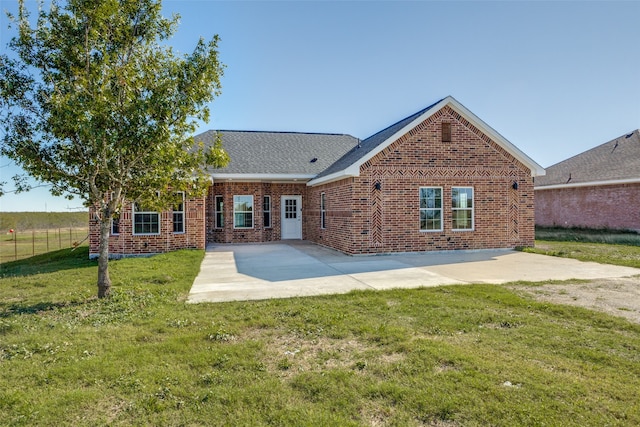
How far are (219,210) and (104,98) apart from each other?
12.0 meters

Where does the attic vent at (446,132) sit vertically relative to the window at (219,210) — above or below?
above

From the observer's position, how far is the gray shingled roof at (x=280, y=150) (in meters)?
18.1

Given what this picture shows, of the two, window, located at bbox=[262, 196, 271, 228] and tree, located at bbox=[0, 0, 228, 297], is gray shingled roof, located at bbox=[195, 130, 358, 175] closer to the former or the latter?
window, located at bbox=[262, 196, 271, 228]

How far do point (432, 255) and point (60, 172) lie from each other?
1073cm

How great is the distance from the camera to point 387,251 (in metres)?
13.4

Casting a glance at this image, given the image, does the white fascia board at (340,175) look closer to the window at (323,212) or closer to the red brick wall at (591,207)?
the window at (323,212)

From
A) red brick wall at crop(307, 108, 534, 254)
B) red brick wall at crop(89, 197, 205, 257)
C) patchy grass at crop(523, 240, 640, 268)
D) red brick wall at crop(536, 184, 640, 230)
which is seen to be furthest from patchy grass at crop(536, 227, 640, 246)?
red brick wall at crop(89, 197, 205, 257)

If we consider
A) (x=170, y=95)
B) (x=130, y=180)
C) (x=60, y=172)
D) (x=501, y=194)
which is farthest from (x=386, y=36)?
(x=60, y=172)

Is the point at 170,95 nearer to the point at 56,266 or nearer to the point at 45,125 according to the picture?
the point at 45,125

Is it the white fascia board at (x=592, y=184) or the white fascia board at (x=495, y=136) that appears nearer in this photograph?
the white fascia board at (x=495, y=136)

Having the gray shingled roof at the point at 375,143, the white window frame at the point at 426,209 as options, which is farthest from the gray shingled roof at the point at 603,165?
the gray shingled roof at the point at 375,143

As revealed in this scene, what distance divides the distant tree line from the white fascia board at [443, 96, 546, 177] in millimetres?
29850

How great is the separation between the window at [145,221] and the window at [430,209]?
374 inches

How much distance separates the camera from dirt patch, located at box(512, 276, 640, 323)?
20.5 feet
